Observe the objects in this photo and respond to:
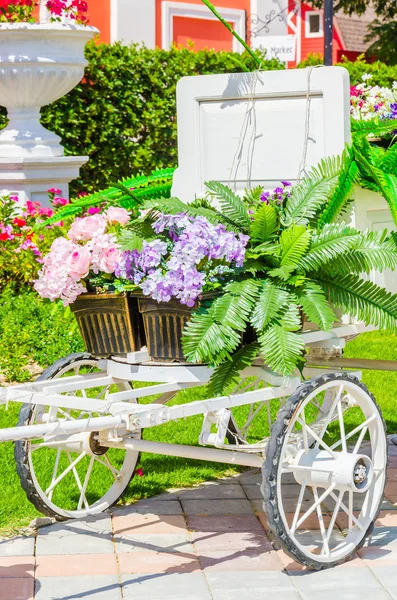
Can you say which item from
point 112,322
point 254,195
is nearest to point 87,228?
point 112,322

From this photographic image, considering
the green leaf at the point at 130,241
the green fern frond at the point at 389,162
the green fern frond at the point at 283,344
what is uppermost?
the green fern frond at the point at 389,162

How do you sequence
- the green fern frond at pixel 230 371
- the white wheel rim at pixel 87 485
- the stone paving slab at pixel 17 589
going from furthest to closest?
the white wheel rim at pixel 87 485
the green fern frond at pixel 230 371
the stone paving slab at pixel 17 589

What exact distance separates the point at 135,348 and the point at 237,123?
39.2 inches

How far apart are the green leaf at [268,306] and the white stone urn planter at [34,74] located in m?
4.99

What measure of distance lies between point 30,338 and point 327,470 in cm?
321

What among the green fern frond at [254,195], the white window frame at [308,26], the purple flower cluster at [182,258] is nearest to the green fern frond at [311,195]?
the green fern frond at [254,195]

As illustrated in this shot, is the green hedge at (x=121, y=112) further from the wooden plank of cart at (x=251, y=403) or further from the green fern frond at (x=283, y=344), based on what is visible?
the green fern frond at (x=283, y=344)

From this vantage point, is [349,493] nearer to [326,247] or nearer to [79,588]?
[326,247]

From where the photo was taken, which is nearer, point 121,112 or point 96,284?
point 96,284

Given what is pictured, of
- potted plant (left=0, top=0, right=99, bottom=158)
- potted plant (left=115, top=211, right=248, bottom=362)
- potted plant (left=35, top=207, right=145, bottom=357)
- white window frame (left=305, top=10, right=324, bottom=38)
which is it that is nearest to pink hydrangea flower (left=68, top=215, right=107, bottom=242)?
potted plant (left=35, top=207, right=145, bottom=357)

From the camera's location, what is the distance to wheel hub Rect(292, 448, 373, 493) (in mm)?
3674

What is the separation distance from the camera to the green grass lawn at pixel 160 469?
4305 millimetres

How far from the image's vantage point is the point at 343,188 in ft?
12.3

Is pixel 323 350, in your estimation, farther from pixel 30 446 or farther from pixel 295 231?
pixel 30 446
